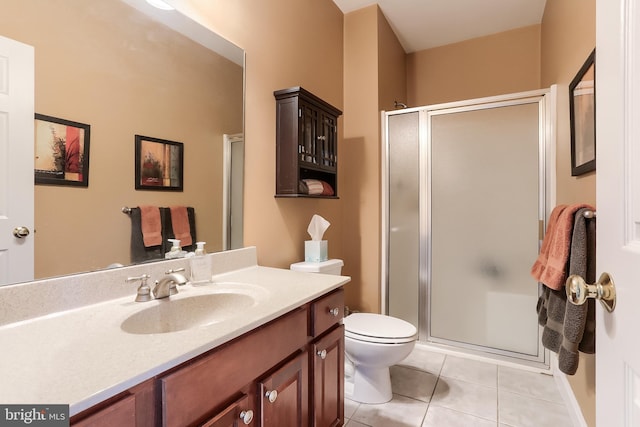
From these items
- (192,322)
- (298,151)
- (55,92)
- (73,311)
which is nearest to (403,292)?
(298,151)

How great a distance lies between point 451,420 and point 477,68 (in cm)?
294

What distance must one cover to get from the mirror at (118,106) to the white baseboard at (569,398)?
1942 millimetres

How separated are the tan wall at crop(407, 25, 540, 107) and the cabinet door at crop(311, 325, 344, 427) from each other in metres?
2.73

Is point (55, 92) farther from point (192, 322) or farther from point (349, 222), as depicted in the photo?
point (349, 222)

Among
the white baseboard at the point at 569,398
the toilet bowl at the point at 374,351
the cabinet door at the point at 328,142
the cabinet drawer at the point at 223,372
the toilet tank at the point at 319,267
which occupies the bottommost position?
the white baseboard at the point at 569,398

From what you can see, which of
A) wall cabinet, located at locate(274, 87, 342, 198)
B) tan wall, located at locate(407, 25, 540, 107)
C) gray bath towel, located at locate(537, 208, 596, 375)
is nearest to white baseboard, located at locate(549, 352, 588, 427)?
gray bath towel, located at locate(537, 208, 596, 375)

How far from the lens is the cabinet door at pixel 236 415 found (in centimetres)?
76

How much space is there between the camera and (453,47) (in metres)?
3.10

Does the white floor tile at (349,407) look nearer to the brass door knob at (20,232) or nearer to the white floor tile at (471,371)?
the white floor tile at (471,371)

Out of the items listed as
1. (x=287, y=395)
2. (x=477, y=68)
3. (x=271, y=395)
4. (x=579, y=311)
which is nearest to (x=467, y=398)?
(x=579, y=311)

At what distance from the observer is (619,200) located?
0.57 meters

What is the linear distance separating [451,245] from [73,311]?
2.28 meters

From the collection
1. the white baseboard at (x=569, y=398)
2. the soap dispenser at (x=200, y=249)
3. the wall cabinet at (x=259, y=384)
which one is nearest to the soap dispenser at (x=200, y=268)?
the soap dispenser at (x=200, y=249)

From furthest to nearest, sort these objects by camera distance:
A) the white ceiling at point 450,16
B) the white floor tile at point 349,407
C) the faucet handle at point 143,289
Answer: the white ceiling at point 450,16 < the white floor tile at point 349,407 < the faucet handle at point 143,289
